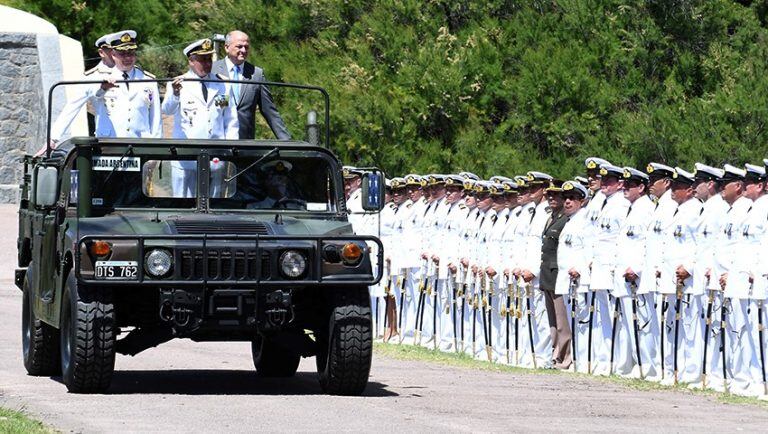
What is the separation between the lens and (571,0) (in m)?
33.8

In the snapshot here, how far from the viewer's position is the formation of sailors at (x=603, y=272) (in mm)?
15727

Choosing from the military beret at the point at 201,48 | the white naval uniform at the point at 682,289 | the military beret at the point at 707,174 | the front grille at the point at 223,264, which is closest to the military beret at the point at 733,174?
the military beret at the point at 707,174

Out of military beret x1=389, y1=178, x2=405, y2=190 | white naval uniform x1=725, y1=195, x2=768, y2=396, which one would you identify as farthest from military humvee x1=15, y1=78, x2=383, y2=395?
military beret x1=389, y1=178, x2=405, y2=190

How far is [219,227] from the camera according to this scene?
13.3m

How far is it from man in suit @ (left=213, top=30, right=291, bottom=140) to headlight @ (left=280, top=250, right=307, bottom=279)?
2.41 m

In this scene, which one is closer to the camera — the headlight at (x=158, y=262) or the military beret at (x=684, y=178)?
the headlight at (x=158, y=262)

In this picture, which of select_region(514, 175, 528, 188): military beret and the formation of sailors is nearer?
the formation of sailors

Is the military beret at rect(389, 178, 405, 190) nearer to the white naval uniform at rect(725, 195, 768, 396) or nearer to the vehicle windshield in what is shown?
the white naval uniform at rect(725, 195, 768, 396)

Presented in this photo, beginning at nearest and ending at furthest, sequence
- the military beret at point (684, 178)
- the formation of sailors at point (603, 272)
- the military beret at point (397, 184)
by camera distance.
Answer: the formation of sailors at point (603, 272), the military beret at point (684, 178), the military beret at point (397, 184)

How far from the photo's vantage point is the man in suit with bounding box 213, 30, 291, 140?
15.5 m

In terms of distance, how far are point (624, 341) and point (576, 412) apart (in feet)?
15.1

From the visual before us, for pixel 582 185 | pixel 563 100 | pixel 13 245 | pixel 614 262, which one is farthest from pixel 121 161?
pixel 563 100

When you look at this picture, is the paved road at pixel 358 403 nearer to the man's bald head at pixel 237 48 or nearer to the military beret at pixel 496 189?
the man's bald head at pixel 237 48

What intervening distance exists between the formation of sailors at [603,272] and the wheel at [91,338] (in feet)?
17.8
